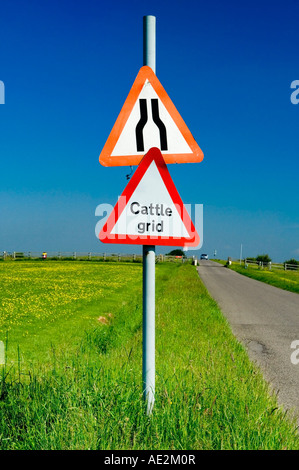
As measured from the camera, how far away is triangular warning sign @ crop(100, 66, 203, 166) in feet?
11.5

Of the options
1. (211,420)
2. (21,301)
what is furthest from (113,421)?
(21,301)

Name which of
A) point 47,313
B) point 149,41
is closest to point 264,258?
point 47,313

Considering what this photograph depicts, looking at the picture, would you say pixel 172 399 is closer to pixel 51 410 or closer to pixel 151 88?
pixel 51 410

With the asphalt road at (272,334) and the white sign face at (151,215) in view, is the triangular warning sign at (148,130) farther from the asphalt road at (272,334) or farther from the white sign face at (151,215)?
the asphalt road at (272,334)

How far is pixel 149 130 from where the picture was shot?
3.54m

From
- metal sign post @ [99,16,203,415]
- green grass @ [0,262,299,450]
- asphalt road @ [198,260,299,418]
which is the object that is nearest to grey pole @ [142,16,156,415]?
metal sign post @ [99,16,203,415]

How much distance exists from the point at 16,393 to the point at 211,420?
1642 millimetres

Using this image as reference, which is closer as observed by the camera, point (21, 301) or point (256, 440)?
point (256, 440)

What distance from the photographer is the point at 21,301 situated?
46.6 feet

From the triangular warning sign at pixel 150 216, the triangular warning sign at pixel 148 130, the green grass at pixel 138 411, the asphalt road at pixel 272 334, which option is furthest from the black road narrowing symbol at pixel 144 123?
the asphalt road at pixel 272 334

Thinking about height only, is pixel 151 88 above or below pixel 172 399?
above

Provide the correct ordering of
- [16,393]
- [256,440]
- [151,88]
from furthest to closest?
[16,393]
[151,88]
[256,440]

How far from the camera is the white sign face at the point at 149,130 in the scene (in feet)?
11.5

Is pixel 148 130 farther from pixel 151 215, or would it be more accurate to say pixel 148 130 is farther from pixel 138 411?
pixel 138 411
